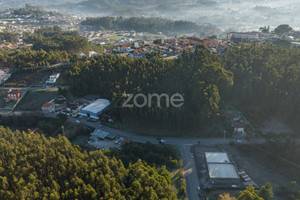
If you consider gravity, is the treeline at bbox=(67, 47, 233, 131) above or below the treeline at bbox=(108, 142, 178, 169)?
above

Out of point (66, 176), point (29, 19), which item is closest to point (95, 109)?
point (66, 176)

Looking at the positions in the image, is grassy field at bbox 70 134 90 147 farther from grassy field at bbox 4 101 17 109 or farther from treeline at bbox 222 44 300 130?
treeline at bbox 222 44 300 130

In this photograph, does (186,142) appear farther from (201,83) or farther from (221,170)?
(201,83)

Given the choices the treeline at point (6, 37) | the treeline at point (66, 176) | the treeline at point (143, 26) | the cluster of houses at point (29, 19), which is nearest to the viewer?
the treeline at point (66, 176)

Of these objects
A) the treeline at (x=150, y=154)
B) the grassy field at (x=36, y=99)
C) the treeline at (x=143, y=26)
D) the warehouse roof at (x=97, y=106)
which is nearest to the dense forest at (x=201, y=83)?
the warehouse roof at (x=97, y=106)

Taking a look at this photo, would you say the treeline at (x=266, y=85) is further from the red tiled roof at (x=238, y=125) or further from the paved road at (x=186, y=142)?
the paved road at (x=186, y=142)


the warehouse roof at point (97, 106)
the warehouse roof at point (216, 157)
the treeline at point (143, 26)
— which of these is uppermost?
the treeline at point (143, 26)

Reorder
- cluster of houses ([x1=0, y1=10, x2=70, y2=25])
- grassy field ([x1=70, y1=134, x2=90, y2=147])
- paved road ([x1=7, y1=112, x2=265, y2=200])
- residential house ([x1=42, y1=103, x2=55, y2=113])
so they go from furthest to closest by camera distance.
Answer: cluster of houses ([x1=0, y1=10, x2=70, y2=25]), residential house ([x1=42, y1=103, x2=55, y2=113]), grassy field ([x1=70, y1=134, x2=90, y2=147]), paved road ([x1=7, y1=112, x2=265, y2=200])

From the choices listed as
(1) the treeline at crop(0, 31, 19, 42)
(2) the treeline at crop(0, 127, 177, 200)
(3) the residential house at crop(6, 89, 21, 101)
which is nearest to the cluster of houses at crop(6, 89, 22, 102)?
(3) the residential house at crop(6, 89, 21, 101)
